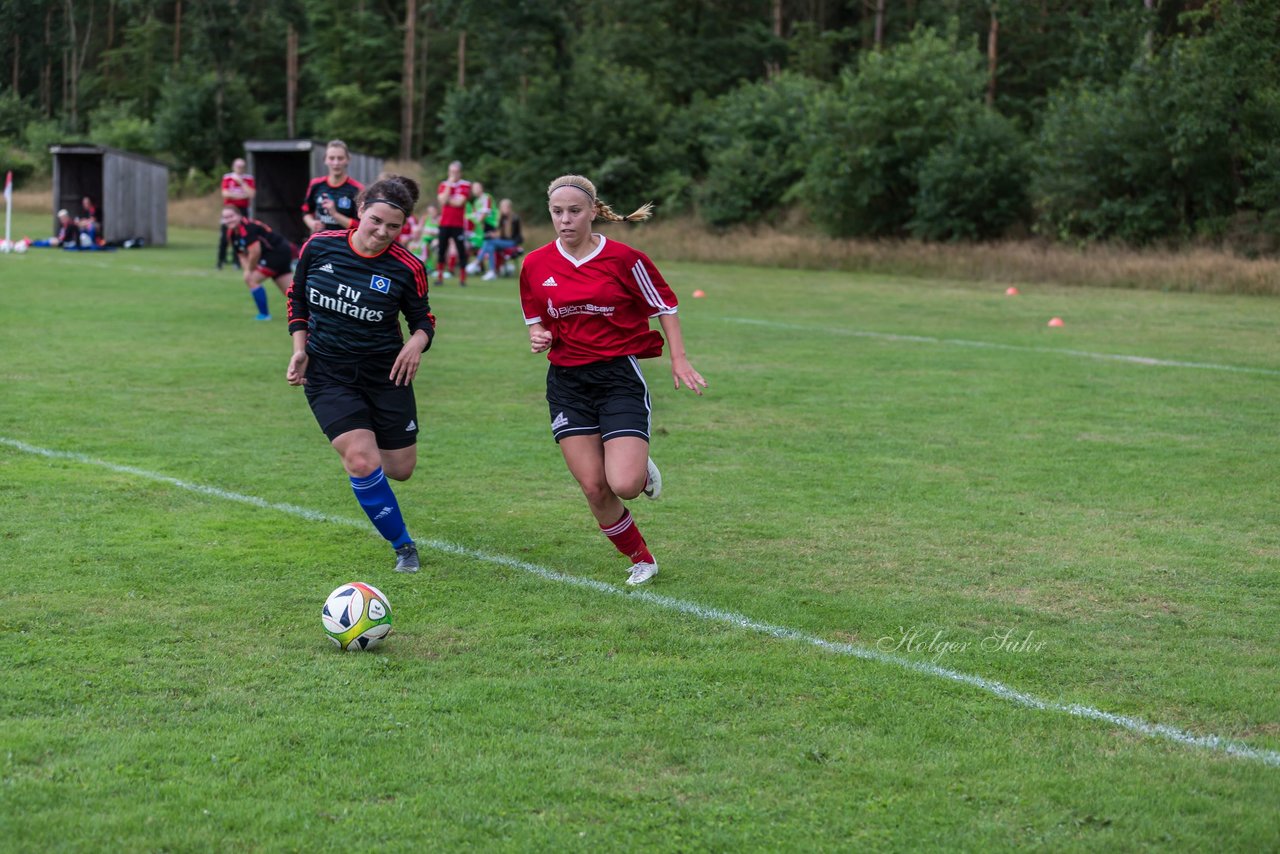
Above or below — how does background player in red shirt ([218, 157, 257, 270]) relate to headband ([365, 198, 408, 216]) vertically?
above

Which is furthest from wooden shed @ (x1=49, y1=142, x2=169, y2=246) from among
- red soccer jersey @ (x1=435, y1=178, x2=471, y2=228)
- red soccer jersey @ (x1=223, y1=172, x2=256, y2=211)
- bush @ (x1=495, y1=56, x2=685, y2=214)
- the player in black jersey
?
the player in black jersey

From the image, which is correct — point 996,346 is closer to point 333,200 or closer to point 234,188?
point 333,200

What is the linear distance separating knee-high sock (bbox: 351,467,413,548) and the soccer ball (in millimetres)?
1181

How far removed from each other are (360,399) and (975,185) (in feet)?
93.4

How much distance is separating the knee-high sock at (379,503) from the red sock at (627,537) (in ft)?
3.33

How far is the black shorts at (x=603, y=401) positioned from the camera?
6.33 meters

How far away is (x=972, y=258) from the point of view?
3006 centimetres

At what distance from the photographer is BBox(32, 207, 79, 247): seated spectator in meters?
32.7

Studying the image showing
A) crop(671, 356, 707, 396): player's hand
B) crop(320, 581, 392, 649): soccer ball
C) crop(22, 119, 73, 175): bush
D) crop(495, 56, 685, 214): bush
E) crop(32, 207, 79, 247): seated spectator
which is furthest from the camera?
crop(22, 119, 73, 175): bush

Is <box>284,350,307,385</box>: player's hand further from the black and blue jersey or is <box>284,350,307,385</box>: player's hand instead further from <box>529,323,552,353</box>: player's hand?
<box>529,323,552,353</box>: player's hand

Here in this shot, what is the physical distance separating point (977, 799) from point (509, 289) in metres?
21.7

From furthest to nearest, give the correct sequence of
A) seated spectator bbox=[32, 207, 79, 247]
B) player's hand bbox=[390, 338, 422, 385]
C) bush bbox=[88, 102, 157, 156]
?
bush bbox=[88, 102, 157, 156], seated spectator bbox=[32, 207, 79, 247], player's hand bbox=[390, 338, 422, 385]

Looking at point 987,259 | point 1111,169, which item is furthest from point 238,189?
point 1111,169

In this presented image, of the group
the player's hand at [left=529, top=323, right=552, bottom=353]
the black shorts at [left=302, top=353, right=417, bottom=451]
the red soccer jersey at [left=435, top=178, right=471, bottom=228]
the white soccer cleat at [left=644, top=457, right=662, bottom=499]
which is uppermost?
the red soccer jersey at [left=435, top=178, right=471, bottom=228]
